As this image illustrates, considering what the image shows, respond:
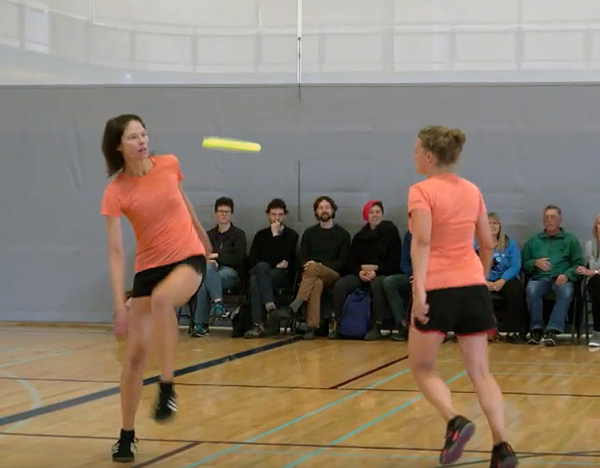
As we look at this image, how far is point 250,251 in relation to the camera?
12078 mm

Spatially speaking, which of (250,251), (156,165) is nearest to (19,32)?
(250,251)

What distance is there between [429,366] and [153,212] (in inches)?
60.5

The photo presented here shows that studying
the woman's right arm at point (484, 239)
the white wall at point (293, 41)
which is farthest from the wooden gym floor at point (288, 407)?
the white wall at point (293, 41)

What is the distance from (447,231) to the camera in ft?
15.3

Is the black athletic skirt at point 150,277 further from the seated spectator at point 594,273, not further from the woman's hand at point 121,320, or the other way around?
the seated spectator at point 594,273

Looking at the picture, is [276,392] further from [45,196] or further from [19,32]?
[19,32]

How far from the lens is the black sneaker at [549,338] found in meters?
10.9

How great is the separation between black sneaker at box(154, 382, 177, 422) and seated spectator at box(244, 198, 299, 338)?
6250mm

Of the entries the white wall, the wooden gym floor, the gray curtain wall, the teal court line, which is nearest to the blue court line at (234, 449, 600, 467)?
the wooden gym floor

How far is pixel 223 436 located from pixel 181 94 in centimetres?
779

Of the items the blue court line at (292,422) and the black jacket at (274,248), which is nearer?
the blue court line at (292,422)

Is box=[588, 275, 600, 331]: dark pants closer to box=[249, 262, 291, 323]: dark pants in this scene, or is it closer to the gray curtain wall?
the gray curtain wall

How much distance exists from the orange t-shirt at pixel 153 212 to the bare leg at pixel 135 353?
0.71 ft

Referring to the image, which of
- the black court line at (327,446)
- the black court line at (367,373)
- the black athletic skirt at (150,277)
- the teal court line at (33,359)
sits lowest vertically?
the teal court line at (33,359)
